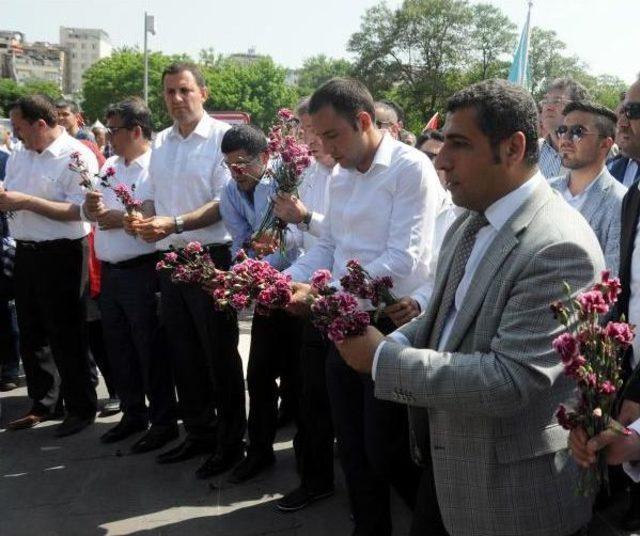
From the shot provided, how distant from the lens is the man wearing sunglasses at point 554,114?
5598mm

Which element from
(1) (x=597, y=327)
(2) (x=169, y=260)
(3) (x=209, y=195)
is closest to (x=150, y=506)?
(2) (x=169, y=260)

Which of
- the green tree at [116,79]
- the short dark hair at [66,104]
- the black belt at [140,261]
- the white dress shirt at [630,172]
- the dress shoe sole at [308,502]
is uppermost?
the green tree at [116,79]

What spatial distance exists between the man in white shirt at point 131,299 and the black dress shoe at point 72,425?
1.03 feet

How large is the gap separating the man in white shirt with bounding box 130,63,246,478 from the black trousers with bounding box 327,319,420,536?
1.43 meters

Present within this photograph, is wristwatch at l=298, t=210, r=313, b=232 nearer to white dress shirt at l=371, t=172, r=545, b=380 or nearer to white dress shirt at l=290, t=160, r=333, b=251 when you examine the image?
white dress shirt at l=290, t=160, r=333, b=251

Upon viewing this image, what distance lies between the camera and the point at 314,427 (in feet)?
13.7

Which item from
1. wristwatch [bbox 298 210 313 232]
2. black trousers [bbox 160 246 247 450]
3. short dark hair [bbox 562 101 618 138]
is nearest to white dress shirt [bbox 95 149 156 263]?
black trousers [bbox 160 246 247 450]

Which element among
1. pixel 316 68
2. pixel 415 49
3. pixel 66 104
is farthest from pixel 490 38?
pixel 316 68

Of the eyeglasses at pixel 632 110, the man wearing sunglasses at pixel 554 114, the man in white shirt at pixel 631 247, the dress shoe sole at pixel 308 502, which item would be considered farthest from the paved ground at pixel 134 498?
the man wearing sunglasses at pixel 554 114

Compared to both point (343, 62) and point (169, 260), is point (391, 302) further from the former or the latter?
point (343, 62)

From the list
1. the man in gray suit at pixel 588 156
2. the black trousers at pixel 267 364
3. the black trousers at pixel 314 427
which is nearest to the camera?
the man in gray suit at pixel 588 156

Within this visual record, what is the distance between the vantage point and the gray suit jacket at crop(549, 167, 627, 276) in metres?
3.53

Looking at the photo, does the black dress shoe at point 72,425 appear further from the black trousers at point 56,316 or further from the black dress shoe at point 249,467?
the black dress shoe at point 249,467

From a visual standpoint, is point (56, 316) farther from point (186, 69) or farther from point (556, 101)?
point (556, 101)
